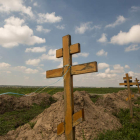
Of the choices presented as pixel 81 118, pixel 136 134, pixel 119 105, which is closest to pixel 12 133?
pixel 81 118

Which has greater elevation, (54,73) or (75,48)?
(75,48)

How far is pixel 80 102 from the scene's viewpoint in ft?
21.8

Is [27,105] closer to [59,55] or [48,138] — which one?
[48,138]

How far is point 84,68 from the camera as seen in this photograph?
2578 mm

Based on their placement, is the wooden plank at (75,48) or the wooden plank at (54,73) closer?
the wooden plank at (75,48)

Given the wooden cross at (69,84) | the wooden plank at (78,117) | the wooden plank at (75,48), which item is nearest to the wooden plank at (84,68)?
the wooden cross at (69,84)

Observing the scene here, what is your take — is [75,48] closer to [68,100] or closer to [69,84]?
[69,84]

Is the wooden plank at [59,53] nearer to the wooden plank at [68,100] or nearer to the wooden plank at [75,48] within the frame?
the wooden plank at [68,100]

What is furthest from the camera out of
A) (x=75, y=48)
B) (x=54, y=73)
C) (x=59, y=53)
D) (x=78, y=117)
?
(x=54, y=73)

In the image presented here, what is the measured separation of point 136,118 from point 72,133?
7186mm

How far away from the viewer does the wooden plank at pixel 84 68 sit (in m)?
2.43

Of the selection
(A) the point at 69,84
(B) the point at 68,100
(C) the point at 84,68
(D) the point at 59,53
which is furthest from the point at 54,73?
(C) the point at 84,68

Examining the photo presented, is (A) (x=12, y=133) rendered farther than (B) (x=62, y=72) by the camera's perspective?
Yes

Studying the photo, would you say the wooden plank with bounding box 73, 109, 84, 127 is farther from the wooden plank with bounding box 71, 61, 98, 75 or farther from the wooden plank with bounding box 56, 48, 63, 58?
the wooden plank with bounding box 56, 48, 63, 58
